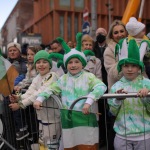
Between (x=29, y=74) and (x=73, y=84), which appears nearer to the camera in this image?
(x=73, y=84)

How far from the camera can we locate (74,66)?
317 cm

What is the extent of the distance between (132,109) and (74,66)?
797 mm

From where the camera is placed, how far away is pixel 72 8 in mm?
27703

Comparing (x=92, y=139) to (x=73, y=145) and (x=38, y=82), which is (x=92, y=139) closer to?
(x=73, y=145)

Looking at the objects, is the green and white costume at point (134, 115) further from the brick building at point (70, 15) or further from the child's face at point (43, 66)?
the brick building at point (70, 15)

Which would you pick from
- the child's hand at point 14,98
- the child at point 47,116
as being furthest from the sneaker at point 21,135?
the child's hand at point 14,98

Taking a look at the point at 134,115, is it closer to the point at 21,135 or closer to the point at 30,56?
the point at 21,135

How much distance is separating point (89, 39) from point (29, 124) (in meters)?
1.66

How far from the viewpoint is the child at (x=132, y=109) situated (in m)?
2.84

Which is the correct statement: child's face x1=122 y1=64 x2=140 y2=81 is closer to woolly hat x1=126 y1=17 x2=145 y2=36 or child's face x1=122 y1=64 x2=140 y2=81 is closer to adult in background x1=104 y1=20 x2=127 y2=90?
adult in background x1=104 y1=20 x2=127 y2=90

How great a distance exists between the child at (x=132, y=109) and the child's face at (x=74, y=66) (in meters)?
0.49

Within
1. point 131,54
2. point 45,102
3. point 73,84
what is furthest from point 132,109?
point 45,102

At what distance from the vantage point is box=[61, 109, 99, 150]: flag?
2846 millimetres

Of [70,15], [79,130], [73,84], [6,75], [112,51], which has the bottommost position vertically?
[79,130]
